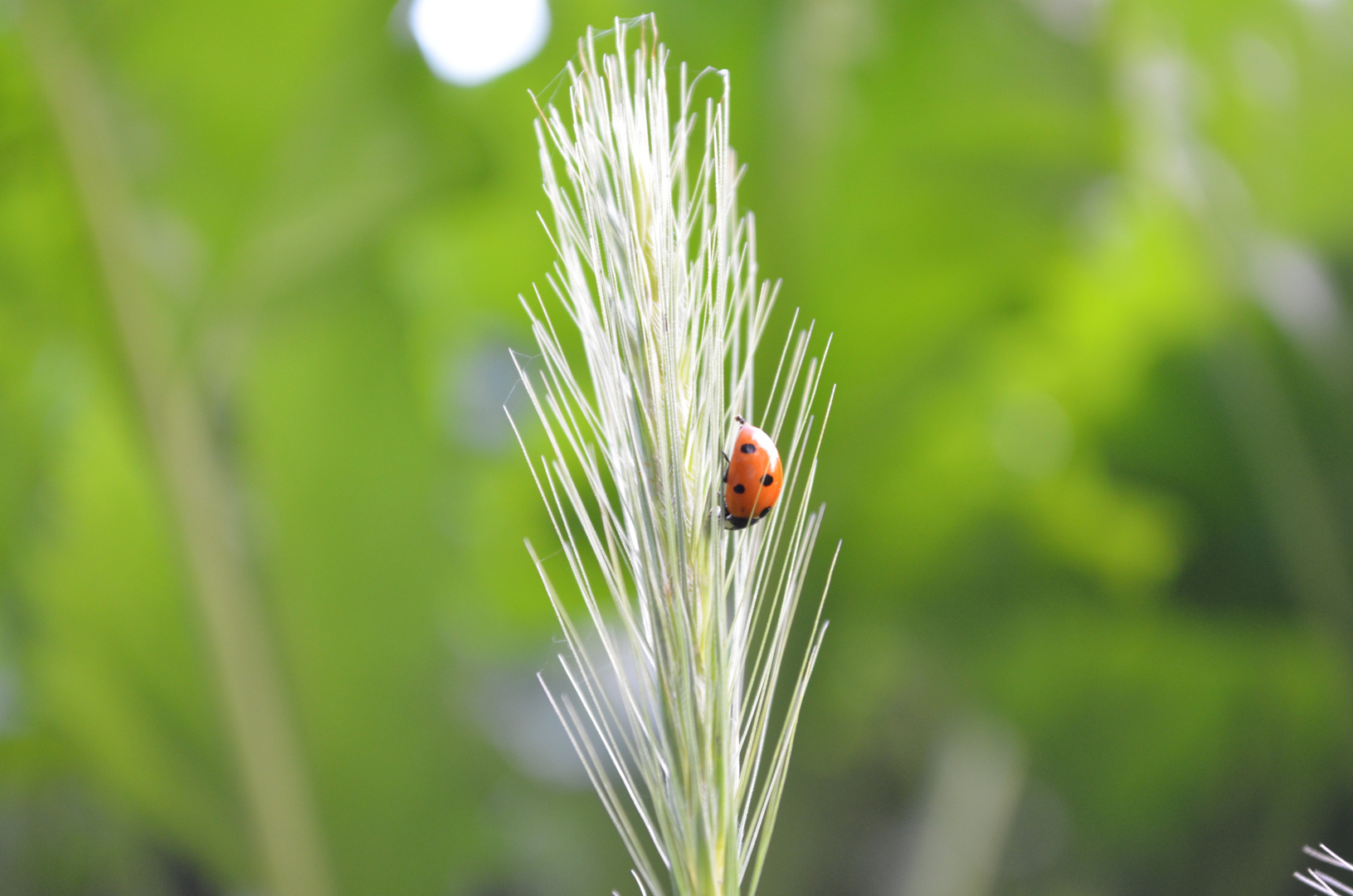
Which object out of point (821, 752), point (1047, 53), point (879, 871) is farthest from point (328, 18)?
point (879, 871)

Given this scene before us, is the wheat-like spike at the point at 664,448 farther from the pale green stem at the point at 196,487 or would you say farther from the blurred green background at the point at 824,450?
the pale green stem at the point at 196,487

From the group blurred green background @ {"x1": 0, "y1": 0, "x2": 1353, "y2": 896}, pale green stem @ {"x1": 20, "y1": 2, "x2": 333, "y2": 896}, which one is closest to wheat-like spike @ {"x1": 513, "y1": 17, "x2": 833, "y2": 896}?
blurred green background @ {"x1": 0, "y1": 0, "x2": 1353, "y2": 896}

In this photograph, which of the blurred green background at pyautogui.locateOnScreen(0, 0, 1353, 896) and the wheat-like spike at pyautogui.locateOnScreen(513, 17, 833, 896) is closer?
the wheat-like spike at pyautogui.locateOnScreen(513, 17, 833, 896)

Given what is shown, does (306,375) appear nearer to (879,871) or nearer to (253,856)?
(253,856)

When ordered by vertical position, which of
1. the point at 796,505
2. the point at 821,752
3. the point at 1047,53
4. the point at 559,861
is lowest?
the point at 559,861

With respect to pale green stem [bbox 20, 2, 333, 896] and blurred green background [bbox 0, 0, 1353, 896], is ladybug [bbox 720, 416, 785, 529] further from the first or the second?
pale green stem [bbox 20, 2, 333, 896]

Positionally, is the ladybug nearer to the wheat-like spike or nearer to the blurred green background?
the wheat-like spike
